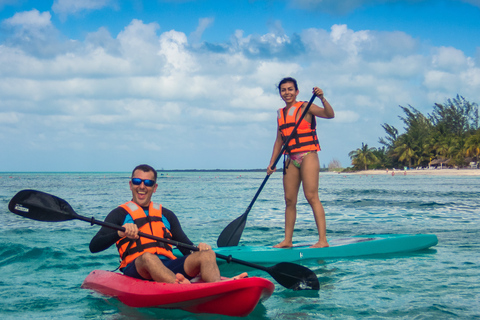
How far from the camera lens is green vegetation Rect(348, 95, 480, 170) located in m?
56.7

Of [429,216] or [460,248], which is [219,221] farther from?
[460,248]

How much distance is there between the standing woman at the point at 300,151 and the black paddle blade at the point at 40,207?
2.50 metres

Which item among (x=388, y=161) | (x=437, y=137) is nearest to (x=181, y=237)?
(x=437, y=137)

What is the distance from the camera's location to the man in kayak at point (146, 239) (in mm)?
3377

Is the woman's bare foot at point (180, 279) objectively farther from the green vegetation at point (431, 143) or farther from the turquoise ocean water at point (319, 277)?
the green vegetation at point (431, 143)

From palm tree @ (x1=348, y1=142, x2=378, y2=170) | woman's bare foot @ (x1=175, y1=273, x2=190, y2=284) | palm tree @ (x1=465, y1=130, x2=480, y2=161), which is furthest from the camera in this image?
palm tree @ (x1=348, y1=142, x2=378, y2=170)

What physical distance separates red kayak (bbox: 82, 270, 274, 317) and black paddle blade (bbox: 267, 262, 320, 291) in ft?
1.94

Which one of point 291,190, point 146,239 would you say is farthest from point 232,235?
point 146,239

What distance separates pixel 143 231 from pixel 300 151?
2.27 meters

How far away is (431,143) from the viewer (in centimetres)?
6169

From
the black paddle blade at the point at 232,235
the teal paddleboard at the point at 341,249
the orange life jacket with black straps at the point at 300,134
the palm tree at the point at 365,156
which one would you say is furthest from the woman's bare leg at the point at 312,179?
the palm tree at the point at 365,156

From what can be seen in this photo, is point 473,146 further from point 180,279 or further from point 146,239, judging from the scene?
point 180,279

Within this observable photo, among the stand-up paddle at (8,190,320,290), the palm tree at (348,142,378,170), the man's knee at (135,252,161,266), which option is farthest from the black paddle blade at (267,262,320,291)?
the palm tree at (348,142,378,170)

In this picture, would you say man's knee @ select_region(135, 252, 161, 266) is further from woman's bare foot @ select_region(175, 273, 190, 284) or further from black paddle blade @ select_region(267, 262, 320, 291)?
black paddle blade @ select_region(267, 262, 320, 291)
